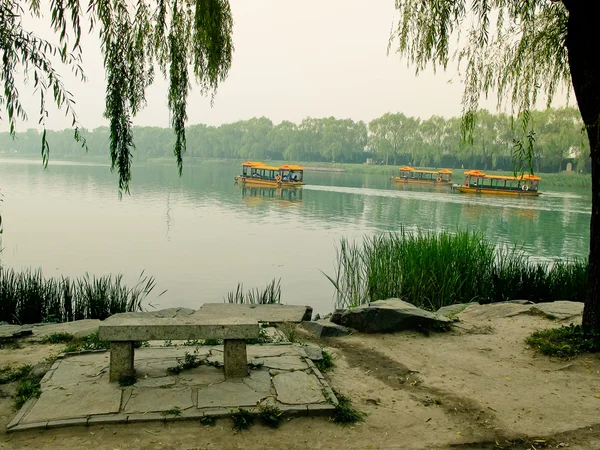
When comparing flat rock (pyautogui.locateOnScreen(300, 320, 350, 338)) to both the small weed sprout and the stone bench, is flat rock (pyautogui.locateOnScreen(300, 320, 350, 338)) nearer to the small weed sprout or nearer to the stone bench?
the stone bench

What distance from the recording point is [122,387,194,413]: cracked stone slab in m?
2.87

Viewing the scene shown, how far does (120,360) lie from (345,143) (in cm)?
7159

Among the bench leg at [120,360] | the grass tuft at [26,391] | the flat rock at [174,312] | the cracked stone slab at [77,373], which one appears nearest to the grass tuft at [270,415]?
the bench leg at [120,360]

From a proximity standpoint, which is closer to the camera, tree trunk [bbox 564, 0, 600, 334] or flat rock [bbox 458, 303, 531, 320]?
tree trunk [bbox 564, 0, 600, 334]

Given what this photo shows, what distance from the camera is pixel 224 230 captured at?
16.7 metres

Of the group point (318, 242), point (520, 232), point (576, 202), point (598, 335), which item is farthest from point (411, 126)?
point (598, 335)

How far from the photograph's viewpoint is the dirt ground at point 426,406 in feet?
8.68

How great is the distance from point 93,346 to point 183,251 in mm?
9132

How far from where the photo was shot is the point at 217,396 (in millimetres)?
3039

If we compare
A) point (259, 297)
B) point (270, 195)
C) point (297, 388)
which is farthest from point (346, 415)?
point (270, 195)

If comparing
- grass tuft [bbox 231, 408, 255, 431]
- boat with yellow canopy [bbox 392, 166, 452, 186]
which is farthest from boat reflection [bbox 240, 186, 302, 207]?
grass tuft [bbox 231, 408, 255, 431]

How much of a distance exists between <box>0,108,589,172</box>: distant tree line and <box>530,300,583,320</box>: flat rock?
42.6 m

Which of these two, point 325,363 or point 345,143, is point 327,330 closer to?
point 325,363

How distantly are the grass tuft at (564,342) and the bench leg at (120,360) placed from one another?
314 cm
